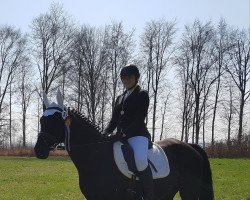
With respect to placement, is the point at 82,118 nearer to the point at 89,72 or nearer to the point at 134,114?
the point at 134,114

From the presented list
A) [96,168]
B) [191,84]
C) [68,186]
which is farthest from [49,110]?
[191,84]

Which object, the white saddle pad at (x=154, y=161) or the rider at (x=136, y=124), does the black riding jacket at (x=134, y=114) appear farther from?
the white saddle pad at (x=154, y=161)

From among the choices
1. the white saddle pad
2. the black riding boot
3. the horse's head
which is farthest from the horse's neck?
the black riding boot


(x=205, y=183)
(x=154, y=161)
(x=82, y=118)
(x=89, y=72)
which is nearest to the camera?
(x=82, y=118)

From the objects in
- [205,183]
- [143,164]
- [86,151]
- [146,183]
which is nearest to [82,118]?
[86,151]

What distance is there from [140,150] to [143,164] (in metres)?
0.23

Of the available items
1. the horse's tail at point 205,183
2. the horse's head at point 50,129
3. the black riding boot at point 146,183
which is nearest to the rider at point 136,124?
the black riding boot at point 146,183

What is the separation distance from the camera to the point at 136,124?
6754mm

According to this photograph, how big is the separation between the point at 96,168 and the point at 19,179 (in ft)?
45.5

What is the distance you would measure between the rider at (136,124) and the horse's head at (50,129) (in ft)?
3.35

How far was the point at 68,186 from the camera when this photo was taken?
52.0ft

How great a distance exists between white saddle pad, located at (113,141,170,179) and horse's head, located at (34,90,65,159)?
94 centimetres

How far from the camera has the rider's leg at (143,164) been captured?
6.58m

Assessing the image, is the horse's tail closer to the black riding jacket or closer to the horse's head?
the black riding jacket
